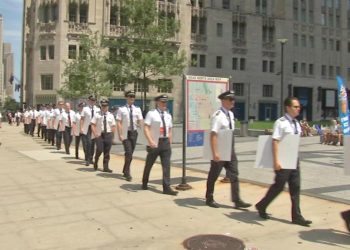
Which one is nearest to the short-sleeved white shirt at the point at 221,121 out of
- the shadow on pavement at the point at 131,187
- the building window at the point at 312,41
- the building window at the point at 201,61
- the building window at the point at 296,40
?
the shadow on pavement at the point at 131,187

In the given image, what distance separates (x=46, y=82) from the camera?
58688mm

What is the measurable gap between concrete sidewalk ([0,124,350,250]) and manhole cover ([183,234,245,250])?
0.12 metres

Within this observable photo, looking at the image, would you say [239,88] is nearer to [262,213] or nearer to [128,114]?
[128,114]

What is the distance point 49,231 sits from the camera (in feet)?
22.3

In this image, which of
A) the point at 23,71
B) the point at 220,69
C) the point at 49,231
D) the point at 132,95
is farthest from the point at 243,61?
the point at 49,231

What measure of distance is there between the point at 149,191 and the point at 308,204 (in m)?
2.87

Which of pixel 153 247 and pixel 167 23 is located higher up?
pixel 167 23

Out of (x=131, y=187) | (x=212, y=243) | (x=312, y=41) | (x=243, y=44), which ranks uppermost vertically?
(x=312, y=41)

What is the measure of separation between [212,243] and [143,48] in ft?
62.5

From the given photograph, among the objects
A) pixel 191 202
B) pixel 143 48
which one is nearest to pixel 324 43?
pixel 143 48

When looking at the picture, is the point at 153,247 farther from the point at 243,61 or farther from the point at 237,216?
the point at 243,61

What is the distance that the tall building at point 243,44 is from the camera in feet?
192

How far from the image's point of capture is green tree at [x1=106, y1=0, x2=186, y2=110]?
2411cm

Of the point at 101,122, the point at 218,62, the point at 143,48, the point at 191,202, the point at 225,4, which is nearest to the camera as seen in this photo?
the point at 191,202
